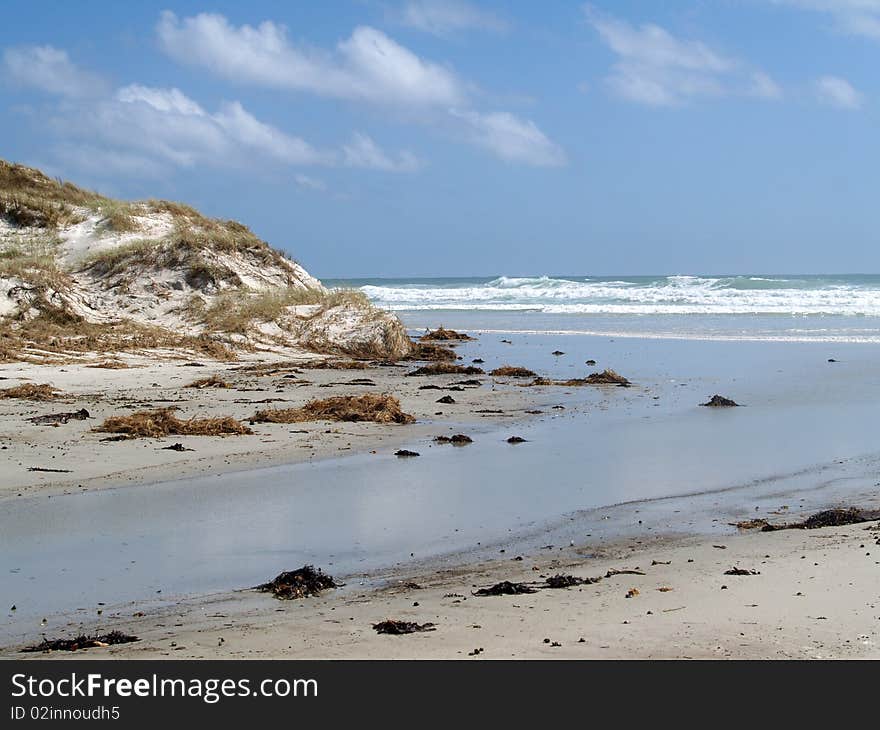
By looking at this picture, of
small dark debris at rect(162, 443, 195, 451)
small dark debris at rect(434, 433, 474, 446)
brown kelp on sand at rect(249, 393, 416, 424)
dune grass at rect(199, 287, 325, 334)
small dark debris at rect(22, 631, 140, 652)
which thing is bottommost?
small dark debris at rect(22, 631, 140, 652)

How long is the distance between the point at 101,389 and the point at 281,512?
753 cm

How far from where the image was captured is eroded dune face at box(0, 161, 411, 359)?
2030 cm

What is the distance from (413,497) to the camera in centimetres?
823

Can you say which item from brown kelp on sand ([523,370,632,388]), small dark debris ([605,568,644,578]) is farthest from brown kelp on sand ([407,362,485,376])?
small dark debris ([605,568,644,578])

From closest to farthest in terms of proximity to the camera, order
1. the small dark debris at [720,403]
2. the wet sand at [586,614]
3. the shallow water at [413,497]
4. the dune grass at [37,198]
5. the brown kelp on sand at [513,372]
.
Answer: the wet sand at [586,614]
the shallow water at [413,497]
the small dark debris at [720,403]
the brown kelp on sand at [513,372]
the dune grass at [37,198]

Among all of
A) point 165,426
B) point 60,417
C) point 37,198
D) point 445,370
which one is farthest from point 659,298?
point 165,426

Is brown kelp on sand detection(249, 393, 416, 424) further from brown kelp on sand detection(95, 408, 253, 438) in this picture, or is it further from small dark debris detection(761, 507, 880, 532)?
small dark debris detection(761, 507, 880, 532)

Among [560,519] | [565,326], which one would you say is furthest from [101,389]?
[565,326]

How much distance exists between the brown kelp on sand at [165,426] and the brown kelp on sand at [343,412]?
705 millimetres

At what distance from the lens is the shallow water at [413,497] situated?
20.4ft

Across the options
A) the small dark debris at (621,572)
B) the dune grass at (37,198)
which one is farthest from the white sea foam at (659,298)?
the small dark debris at (621,572)

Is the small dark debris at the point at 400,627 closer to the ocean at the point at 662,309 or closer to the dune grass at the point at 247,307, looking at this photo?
the dune grass at the point at 247,307

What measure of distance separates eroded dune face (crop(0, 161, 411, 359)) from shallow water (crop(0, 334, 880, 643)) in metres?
8.74

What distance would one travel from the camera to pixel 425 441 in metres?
11.0
